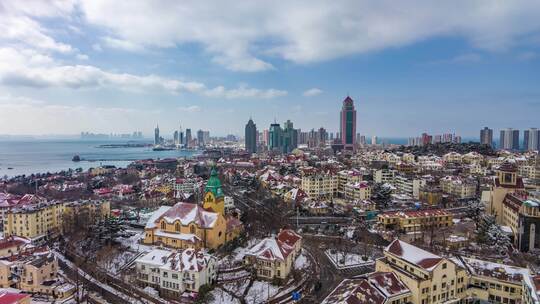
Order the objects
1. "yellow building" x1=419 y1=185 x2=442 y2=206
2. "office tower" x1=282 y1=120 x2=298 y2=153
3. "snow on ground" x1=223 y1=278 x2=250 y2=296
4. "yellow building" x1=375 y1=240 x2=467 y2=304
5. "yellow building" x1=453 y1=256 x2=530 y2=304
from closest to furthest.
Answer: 1. "yellow building" x1=375 y1=240 x2=467 y2=304
2. "yellow building" x1=453 y1=256 x2=530 y2=304
3. "snow on ground" x1=223 y1=278 x2=250 y2=296
4. "yellow building" x1=419 y1=185 x2=442 y2=206
5. "office tower" x1=282 y1=120 x2=298 y2=153

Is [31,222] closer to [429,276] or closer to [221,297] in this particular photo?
[221,297]

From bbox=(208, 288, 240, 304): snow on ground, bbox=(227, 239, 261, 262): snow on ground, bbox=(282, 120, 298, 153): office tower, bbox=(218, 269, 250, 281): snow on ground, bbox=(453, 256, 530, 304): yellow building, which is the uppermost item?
bbox=(282, 120, 298, 153): office tower

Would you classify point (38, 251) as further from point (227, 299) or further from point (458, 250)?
point (458, 250)

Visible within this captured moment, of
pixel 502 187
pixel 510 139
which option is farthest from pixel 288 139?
pixel 502 187

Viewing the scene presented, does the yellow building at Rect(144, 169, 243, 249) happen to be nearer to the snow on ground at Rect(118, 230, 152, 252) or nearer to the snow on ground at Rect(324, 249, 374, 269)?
the snow on ground at Rect(118, 230, 152, 252)

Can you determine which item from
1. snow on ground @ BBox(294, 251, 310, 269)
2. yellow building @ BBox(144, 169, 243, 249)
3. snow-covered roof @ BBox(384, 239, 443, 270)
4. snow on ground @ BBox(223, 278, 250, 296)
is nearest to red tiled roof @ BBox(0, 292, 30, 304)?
yellow building @ BBox(144, 169, 243, 249)
